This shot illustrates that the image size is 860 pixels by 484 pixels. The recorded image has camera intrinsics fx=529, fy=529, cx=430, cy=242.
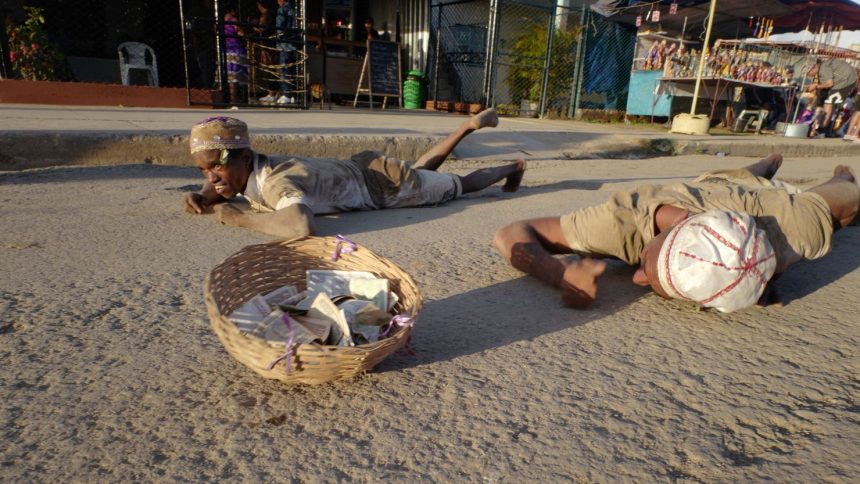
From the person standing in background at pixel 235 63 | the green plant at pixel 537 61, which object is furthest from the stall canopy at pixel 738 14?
the person standing in background at pixel 235 63

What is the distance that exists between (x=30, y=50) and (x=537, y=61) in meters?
8.85

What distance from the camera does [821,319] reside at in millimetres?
1827

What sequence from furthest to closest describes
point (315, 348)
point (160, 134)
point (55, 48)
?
point (55, 48) < point (160, 134) < point (315, 348)

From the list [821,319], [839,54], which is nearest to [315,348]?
[821,319]

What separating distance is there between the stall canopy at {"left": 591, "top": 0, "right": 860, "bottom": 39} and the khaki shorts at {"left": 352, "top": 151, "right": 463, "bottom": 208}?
9.26 m

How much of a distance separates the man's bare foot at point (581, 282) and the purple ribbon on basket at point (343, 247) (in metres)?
0.73

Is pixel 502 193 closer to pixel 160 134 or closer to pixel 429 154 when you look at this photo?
pixel 429 154

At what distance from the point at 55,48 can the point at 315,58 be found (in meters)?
4.27

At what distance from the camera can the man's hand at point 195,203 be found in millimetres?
2857

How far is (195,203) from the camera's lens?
2859 millimetres

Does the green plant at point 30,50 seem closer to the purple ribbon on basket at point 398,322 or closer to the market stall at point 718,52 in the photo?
the purple ribbon on basket at point 398,322

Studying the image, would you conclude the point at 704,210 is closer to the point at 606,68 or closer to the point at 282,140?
the point at 282,140

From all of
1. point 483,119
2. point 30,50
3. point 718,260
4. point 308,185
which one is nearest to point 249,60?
point 30,50

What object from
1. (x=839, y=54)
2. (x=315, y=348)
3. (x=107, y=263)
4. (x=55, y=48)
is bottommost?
(x=107, y=263)
